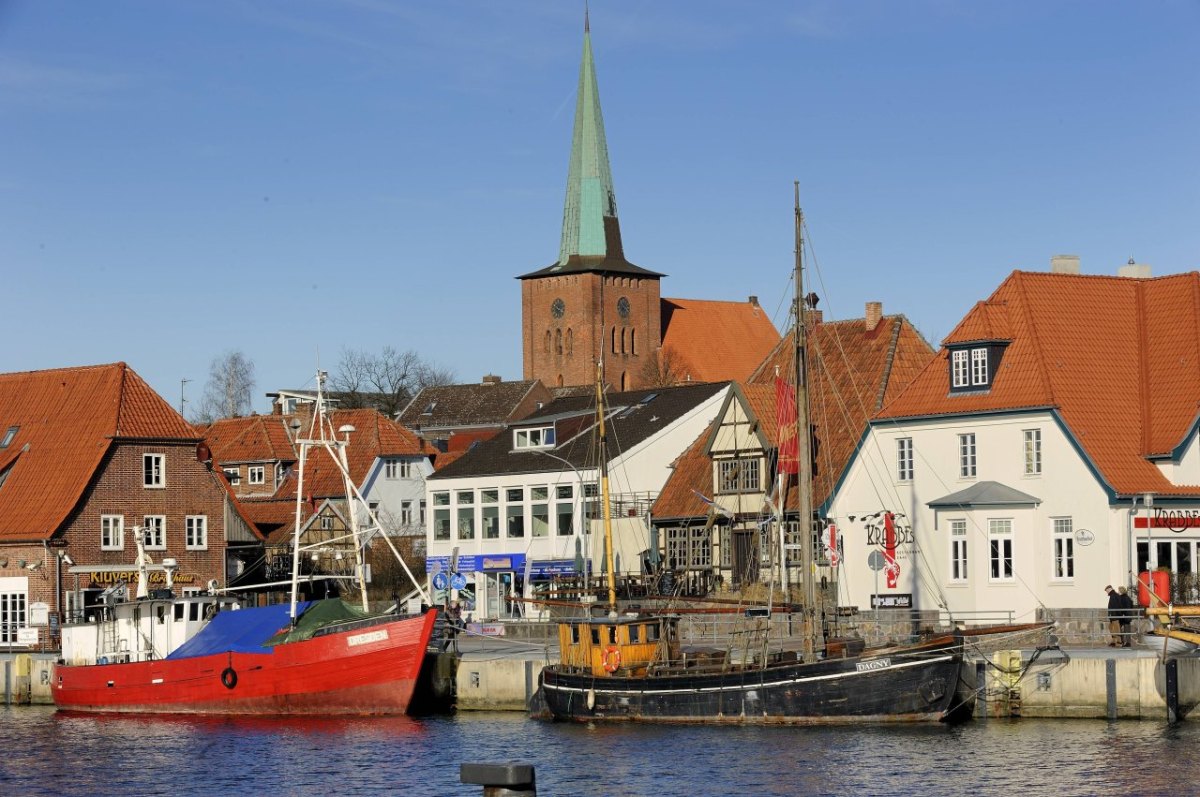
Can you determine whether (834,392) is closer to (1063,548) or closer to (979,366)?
(979,366)

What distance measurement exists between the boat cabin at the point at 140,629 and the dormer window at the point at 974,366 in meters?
21.9

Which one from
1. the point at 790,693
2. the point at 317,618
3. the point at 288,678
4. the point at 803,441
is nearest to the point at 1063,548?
the point at 803,441

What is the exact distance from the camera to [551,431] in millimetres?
79688

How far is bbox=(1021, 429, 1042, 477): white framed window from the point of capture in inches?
2164

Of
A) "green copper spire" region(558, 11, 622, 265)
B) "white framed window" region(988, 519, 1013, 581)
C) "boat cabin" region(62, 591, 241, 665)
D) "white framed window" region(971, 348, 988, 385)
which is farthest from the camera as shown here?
"green copper spire" region(558, 11, 622, 265)

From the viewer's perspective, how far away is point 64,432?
70.9 metres

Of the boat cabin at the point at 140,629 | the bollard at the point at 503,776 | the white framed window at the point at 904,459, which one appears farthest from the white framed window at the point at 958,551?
the bollard at the point at 503,776

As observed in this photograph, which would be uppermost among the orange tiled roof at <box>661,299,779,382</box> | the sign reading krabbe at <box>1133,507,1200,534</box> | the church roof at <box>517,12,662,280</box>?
the church roof at <box>517,12,662,280</box>

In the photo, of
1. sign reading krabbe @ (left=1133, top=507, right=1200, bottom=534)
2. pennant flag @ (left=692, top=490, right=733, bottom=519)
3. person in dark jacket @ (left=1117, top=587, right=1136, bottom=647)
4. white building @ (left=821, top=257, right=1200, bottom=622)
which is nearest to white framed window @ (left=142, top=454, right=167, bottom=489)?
pennant flag @ (left=692, top=490, right=733, bottom=519)

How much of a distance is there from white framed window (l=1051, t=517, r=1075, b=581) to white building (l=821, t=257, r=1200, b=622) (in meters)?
0.04

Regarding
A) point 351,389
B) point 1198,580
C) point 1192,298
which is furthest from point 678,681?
point 351,389

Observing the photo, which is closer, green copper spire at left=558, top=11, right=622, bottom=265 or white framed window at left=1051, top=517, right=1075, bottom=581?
white framed window at left=1051, top=517, right=1075, bottom=581

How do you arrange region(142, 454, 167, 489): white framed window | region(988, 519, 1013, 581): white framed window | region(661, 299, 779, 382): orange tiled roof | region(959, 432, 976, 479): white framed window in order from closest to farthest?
1. region(988, 519, 1013, 581): white framed window
2. region(959, 432, 976, 479): white framed window
3. region(142, 454, 167, 489): white framed window
4. region(661, 299, 779, 382): orange tiled roof

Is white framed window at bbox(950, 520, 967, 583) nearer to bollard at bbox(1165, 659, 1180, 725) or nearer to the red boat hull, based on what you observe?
bollard at bbox(1165, 659, 1180, 725)
